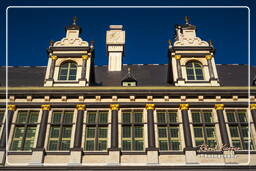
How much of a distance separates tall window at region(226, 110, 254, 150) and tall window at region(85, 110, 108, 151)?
6812mm

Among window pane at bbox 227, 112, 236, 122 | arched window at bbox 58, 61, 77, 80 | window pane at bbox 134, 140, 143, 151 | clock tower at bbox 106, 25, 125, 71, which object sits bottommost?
window pane at bbox 134, 140, 143, 151

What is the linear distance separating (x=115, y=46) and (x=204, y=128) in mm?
13218

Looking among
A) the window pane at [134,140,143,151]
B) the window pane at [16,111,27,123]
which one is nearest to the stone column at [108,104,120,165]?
the window pane at [134,140,143,151]

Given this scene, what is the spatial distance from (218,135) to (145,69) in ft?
29.7

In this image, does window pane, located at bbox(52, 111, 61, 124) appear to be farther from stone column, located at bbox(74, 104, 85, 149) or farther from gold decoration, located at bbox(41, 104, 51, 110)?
stone column, located at bbox(74, 104, 85, 149)

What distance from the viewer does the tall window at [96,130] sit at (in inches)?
A: 749

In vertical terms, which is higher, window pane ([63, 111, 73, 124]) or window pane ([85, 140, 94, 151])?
window pane ([63, 111, 73, 124])

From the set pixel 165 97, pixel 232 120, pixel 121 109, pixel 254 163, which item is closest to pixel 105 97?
pixel 121 109

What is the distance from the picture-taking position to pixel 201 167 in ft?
58.1

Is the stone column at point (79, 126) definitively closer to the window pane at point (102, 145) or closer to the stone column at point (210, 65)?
the window pane at point (102, 145)

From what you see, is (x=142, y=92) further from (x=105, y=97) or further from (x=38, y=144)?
(x=38, y=144)

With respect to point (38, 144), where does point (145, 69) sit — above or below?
above

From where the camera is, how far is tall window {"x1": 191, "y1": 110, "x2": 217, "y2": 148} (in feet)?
63.1

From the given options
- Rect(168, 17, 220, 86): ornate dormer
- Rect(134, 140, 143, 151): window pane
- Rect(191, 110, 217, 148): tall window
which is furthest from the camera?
Rect(168, 17, 220, 86): ornate dormer
